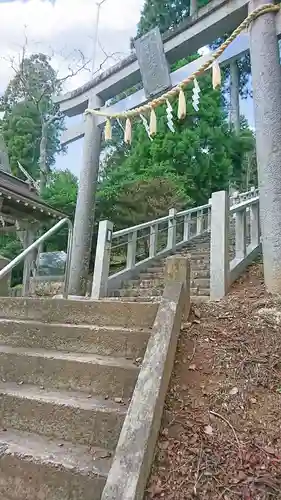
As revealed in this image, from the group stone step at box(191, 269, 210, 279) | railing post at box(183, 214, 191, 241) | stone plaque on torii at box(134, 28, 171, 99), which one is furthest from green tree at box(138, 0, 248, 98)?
stone step at box(191, 269, 210, 279)

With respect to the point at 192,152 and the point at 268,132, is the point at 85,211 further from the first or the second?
the point at 192,152

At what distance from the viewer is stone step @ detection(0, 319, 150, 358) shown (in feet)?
8.21

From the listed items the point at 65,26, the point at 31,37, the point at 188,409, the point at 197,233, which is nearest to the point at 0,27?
the point at 31,37

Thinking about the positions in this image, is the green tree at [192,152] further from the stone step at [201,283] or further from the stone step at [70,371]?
the stone step at [70,371]

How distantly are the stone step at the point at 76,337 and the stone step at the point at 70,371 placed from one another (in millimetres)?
73

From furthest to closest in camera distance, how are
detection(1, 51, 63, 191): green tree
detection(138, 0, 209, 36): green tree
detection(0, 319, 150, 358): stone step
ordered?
detection(1, 51, 63, 191): green tree, detection(138, 0, 209, 36): green tree, detection(0, 319, 150, 358): stone step

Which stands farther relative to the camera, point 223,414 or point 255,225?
point 255,225

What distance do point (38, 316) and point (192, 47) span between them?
4.84m

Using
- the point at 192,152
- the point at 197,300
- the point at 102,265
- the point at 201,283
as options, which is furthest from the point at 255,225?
the point at 192,152

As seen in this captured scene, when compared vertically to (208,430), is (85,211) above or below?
above

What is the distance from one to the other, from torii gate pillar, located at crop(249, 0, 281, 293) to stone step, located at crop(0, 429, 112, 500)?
2.65m

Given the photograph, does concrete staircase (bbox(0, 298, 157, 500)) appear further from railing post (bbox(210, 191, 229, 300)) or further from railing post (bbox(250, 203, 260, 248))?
railing post (bbox(250, 203, 260, 248))

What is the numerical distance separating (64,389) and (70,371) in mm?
116

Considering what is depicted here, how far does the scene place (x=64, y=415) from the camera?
6.79 feet
